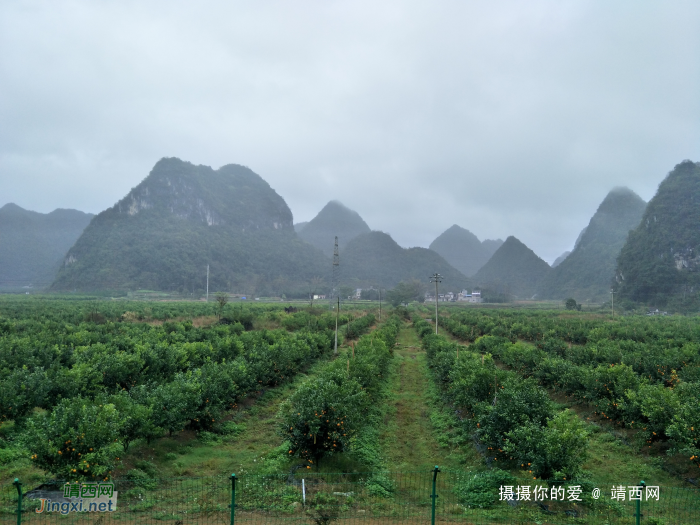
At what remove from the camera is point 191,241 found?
130 metres

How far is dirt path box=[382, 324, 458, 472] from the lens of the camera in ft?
39.4

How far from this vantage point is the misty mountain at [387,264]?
159m

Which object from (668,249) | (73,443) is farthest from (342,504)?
(668,249)

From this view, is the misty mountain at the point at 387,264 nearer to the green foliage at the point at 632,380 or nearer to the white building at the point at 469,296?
the white building at the point at 469,296

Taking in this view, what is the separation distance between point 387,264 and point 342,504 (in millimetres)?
166327

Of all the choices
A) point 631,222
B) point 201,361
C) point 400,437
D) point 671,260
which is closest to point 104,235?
point 201,361

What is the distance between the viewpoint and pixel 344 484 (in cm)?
925

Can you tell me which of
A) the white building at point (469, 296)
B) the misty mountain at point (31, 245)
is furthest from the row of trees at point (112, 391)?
the misty mountain at point (31, 245)

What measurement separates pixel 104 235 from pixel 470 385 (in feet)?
445

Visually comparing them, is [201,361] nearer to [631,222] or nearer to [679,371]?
[679,371]

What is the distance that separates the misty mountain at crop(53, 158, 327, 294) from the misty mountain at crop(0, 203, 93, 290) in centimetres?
2867

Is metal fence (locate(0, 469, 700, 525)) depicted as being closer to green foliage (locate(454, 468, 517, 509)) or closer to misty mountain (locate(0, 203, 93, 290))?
green foliage (locate(454, 468, 517, 509))

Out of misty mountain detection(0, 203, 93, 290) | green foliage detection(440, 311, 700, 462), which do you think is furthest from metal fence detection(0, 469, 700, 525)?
misty mountain detection(0, 203, 93, 290)

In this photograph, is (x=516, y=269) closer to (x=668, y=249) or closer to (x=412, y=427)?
(x=668, y=249)
